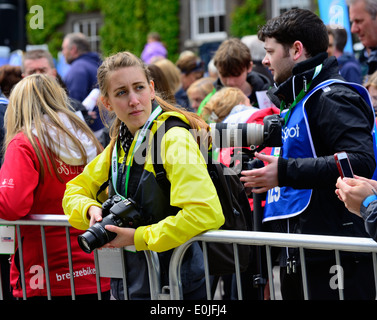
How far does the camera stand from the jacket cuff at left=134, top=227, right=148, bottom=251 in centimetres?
282

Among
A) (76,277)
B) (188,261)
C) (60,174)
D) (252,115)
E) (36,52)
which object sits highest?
(36,52)

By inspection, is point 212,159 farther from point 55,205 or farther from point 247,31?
point 247,31

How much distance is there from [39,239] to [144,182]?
1.01 meters


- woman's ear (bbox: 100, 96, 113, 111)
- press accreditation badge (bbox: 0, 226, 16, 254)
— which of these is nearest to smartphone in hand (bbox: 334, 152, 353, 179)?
woman's ear (bbox: 100, 96, 113, 111)

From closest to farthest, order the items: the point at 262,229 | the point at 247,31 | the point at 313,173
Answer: the point at 313,173 < the point at 262,229 < the point at 247,31

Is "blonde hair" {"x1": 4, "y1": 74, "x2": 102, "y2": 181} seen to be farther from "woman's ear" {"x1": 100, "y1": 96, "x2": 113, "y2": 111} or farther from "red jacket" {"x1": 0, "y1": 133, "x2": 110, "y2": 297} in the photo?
"woman's ear" {"x1": 100, "y1": 96, "x2": 113, "y2": 111}

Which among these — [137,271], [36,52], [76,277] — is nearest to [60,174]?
[76,277]

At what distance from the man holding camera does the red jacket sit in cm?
115

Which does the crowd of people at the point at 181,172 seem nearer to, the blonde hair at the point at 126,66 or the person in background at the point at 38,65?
the blonde hair at the point at 126,66

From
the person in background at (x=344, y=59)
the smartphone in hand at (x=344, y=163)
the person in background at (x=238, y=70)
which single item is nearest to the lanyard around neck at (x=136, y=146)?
the smartphone in hand at (x=344, y=163)

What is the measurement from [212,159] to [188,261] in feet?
1.68

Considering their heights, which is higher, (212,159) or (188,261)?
(212,159)

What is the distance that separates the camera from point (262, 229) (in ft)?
11.2
